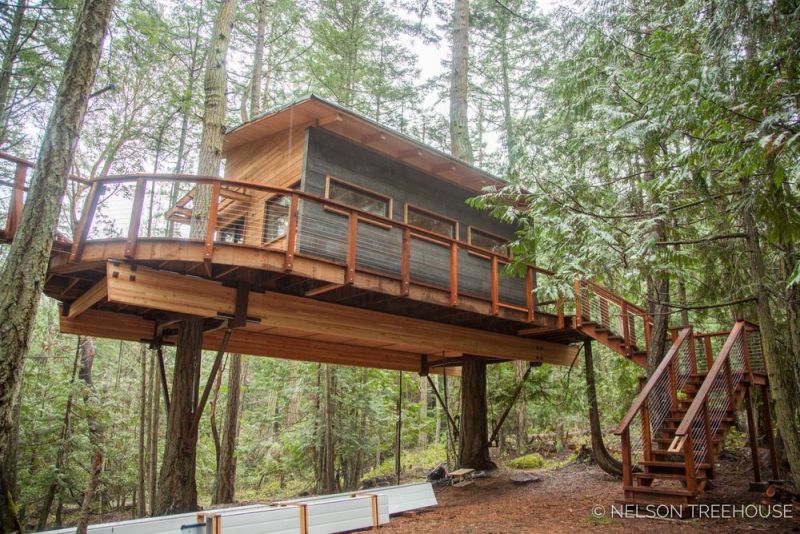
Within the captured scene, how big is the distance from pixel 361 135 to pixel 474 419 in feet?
23.0

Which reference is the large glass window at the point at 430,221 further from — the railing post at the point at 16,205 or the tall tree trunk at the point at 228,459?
the railing post at the point at 16,205

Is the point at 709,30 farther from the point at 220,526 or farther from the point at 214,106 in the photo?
the point at 220,526

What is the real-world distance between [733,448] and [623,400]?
2728 mm

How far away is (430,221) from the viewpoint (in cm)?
1045

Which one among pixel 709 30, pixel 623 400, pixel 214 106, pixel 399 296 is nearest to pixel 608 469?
pixel 623 400

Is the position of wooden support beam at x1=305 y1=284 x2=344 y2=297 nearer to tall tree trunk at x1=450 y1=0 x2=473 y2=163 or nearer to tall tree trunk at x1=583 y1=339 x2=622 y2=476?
tall tree trunk at x1=583 y1=339 x2=622 y2=476

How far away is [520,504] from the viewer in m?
8.35

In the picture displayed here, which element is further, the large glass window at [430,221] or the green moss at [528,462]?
the green moss at [528,462]

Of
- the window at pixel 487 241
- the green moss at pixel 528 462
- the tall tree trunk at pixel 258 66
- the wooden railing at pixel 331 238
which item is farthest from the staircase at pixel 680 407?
the tall tree trunk at pixel 258 66

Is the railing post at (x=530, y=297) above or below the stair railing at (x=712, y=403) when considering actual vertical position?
above

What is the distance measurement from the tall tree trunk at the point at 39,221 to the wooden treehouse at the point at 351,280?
1.27 meters

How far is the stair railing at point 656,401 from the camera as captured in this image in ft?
22.3

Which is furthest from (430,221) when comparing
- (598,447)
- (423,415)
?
(423,415)

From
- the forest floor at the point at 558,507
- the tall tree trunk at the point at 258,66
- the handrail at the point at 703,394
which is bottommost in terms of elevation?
the forest floor at the point at 558,507
